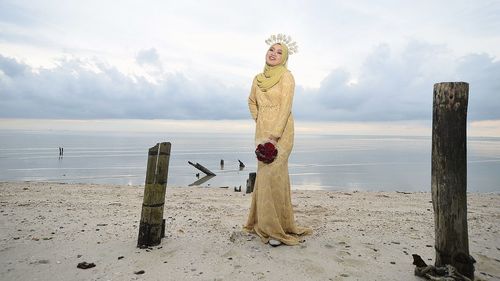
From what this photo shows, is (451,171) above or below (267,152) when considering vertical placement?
below

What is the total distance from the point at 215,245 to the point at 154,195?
4.97 feet

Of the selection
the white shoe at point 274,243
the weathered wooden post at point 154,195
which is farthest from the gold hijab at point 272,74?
the white shoe at point 274,243

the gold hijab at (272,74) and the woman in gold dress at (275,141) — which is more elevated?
the gold hijab at (272,74)

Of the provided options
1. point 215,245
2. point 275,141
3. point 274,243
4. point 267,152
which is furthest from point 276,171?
point 215,245

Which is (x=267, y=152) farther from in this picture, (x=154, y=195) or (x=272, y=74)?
(x=154, y=195)

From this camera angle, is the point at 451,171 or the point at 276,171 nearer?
the point at 451,171

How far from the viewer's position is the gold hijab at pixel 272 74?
6.31m

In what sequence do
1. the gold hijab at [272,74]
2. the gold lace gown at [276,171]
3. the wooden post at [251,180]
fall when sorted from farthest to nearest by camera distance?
the wooden post at [251,180] → the gold hijab at [272,74] → the gold lace gown at [276,171]

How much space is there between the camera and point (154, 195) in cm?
577

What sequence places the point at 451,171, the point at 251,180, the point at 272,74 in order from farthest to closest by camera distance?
the point at 251,180 < the point at 272,74 < the point at 451,171

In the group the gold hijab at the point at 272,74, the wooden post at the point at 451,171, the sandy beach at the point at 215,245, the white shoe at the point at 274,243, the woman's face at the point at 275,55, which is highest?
the woman's face at the point at 275,55

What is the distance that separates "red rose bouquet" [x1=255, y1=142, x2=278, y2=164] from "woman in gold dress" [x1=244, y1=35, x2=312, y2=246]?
0.09 metres

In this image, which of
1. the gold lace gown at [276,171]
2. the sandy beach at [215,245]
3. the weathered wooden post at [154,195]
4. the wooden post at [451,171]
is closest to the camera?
the wooden post at [451,171]

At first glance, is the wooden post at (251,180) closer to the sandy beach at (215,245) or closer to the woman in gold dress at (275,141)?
the sandy beach at (215,245)
